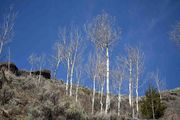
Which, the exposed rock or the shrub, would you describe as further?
the exposed rock

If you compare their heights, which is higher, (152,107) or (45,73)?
(45,73)

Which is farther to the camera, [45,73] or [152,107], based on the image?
[45,73]

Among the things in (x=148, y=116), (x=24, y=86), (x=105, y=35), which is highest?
(x=105, y=35)

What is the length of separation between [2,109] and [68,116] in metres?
3.09

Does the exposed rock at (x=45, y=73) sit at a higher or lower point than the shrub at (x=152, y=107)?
higher

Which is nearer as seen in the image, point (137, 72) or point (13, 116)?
point (13, 116)

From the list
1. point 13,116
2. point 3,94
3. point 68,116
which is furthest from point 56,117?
point 3,94

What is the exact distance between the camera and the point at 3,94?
461 inches

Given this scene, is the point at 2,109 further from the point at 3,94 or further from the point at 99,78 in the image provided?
the point at 99,78

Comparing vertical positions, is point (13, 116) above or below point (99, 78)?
below

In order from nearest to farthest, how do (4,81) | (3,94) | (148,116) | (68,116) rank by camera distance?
1. (68,116)
2. (3,94)
3. (4,81)
4. (148,116)

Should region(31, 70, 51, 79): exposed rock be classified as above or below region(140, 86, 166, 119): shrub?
above

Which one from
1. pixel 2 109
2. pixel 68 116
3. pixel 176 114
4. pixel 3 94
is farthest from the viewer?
pixel 176 114

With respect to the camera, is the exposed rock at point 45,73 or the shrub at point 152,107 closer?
the shrub at point 152,107
